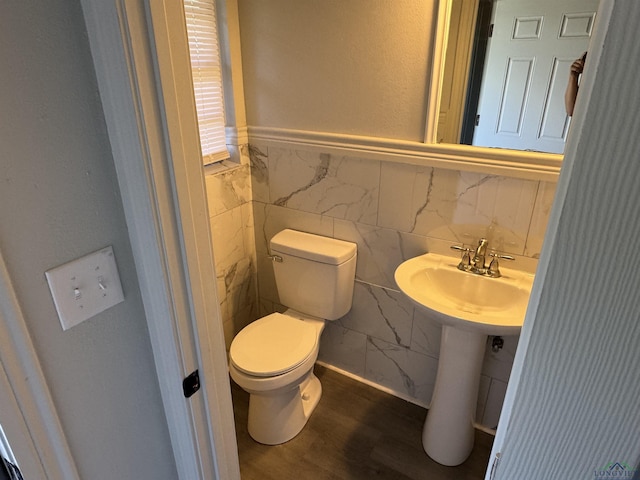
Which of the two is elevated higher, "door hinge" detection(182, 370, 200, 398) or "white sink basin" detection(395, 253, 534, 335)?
"door hinge" detection(182, 370, 200, 398)

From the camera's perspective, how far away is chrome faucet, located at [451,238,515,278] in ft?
5.39

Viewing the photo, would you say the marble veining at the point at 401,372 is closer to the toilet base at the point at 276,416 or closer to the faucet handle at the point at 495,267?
the toilet base at the point at 276,416

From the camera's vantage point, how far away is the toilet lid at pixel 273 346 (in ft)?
5.77

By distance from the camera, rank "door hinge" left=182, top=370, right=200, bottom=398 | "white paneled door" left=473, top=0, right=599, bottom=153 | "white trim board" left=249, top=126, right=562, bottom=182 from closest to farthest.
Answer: "door hinge" left=182, top=370, right=200, bottom=398, "white paneled door" left=473, top=0, right=599, bottom=153, "white trim board" left=249, top=126, right=562, bottom=182

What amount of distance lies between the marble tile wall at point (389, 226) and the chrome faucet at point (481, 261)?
0.14 ft

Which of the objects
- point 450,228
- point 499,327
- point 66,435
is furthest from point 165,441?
point 450,228

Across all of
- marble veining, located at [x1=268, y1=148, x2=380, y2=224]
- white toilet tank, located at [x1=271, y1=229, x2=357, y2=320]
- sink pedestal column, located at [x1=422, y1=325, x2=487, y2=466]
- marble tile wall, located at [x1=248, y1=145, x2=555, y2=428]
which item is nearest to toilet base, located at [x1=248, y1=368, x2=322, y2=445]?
white toilet tank, located at [x1=271, y1=229, x2=357, y2=320]

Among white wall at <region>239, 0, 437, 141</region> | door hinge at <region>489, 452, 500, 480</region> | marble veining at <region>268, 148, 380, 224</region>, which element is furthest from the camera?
marble veining at <region>268, 148, 380, 224</region>

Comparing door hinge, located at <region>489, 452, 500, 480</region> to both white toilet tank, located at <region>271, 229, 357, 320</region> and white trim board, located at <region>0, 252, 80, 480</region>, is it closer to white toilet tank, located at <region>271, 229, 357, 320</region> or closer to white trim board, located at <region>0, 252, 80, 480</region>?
white trim board, located at <region>0, 252, 80, 480</region>

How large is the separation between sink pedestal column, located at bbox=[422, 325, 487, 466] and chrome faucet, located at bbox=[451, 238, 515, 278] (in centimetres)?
25

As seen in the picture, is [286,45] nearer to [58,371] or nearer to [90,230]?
[90,230]

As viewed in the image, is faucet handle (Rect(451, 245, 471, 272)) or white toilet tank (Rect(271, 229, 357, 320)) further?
white toilet tank (Rect(271, 229, 357, 320))

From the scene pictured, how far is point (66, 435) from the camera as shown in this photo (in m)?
0.76

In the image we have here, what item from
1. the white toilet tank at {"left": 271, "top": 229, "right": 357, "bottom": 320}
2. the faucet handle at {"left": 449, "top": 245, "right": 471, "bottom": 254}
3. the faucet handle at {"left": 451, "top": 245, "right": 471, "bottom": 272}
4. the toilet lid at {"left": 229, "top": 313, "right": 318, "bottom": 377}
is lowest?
the toilet lid at {"left": 229, "top": 313, "right": 318, "bottom": 377}
